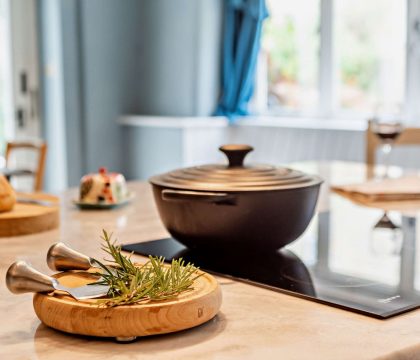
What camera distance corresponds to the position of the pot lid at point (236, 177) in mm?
976

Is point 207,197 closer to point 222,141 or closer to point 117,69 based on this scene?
point 222,141

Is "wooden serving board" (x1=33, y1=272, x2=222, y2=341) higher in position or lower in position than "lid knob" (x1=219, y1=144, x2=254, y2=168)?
lower

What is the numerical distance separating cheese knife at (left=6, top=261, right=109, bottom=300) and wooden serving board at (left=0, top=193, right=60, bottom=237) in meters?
0.52

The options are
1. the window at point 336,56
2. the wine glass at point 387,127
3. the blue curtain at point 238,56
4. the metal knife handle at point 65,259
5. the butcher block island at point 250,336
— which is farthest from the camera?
the blue curtain at point 238,56

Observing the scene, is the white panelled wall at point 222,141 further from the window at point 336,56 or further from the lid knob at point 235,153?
the lid knob at point 235,153

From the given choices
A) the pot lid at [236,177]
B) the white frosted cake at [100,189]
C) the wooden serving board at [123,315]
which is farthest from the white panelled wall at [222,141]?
the wooden serving board at [123,315]

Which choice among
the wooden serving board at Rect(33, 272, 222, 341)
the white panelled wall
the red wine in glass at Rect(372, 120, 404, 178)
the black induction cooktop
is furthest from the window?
the wooden serving board at Rect(33, 272, 222, 341)

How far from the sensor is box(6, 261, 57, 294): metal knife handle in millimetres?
702

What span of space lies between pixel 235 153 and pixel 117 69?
13.6 feet

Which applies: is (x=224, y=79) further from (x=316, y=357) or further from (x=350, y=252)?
Answer: (x=316, y=357)

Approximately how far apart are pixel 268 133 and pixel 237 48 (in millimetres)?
584

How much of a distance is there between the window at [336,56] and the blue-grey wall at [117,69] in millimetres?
414

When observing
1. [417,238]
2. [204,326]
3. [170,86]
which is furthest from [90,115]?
[204,326]

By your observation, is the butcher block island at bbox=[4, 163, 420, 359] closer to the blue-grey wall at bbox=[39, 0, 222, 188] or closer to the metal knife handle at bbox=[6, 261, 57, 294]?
the metal knife handle at bbox=[6, 261, 57, 294]
